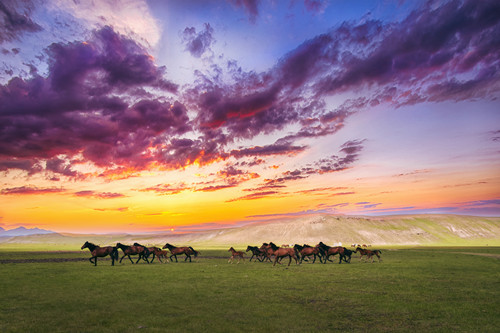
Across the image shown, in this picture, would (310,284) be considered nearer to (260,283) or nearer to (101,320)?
(260,283)

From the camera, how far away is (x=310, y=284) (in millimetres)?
18828

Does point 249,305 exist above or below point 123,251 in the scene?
below

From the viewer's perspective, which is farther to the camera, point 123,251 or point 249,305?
point 123,251

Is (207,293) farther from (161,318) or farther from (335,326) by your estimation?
(335,326)

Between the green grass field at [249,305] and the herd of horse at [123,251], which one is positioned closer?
the green grass field at [249,305]

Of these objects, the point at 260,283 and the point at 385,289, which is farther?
the point at 260,283

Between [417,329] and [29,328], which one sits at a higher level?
[29,328]

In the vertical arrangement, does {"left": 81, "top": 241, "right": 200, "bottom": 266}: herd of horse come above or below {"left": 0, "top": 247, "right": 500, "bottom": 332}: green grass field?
above

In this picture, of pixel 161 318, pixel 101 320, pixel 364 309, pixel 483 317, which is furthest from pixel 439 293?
pixel 101 320

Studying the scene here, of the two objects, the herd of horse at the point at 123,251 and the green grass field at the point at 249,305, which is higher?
the herd of horse at the point at 123,251

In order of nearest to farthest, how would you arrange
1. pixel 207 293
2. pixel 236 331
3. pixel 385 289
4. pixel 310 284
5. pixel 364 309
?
1. pixel 236 331
2. pixel 364 309
3. pixel 207 293
4. pixel 385 289
5. pixel 310 284

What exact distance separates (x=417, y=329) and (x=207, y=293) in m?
9.89

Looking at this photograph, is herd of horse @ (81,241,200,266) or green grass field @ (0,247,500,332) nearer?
green grass field @ (0,247,500,332)

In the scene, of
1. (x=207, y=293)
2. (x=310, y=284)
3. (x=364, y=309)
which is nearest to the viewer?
(x=364, y=309)
